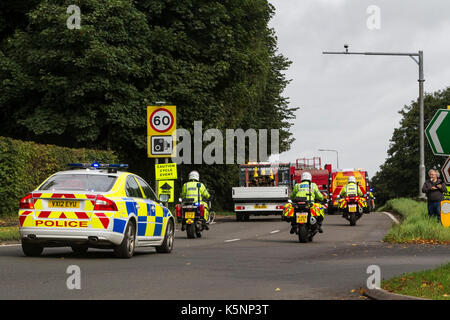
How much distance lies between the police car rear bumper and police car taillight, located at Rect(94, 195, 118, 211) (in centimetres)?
38

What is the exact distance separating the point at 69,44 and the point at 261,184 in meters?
13.4

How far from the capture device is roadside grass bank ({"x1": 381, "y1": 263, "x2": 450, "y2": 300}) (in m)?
9.50


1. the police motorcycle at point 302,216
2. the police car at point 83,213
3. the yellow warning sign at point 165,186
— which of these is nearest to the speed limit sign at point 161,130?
the yellow warning sign at point 165,186

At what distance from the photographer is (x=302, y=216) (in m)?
21.2

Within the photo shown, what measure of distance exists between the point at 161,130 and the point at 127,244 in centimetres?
1080

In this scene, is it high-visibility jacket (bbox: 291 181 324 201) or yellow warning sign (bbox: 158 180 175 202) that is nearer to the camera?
high-visibility jacket (bbox: 291 181 324 201)

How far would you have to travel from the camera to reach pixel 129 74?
3388cm

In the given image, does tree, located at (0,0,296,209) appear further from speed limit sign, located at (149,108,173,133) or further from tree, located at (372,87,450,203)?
tree, located at (372,87,450,203)

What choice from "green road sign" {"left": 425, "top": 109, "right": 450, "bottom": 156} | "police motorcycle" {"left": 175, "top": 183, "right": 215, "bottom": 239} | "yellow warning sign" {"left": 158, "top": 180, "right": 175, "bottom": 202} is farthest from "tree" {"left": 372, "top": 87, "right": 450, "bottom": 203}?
"green road sign" {"left": 425, "top": 109, "right": 450, "bottom": 156}

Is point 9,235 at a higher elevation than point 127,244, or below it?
below

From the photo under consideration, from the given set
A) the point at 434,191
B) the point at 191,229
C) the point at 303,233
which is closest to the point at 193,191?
the point at 191,229

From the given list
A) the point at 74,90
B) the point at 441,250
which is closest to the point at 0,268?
the point at 441,250

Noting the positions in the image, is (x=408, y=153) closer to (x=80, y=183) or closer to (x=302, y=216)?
(x=302, y=216)
